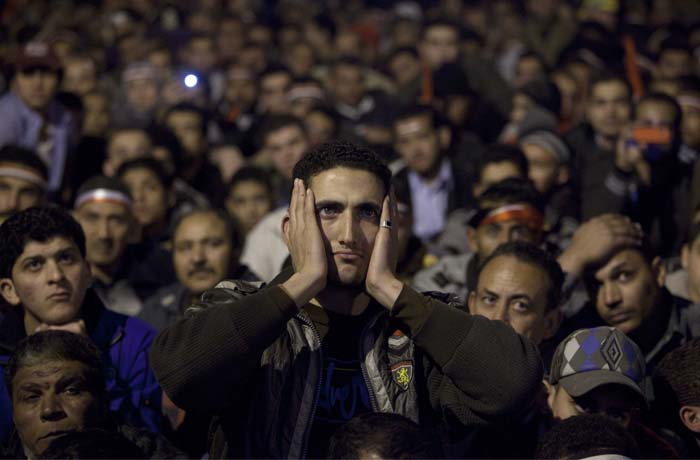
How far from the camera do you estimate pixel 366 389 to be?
12.9ft

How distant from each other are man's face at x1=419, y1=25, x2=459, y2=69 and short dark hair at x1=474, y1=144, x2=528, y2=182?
4.74m

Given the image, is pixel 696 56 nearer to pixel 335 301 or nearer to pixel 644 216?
pixel 644 216

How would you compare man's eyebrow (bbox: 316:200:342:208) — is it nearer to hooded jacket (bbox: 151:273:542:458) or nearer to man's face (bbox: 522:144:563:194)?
hooded jacket (bbox: 151:273:542:458)

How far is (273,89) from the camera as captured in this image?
13289 mm

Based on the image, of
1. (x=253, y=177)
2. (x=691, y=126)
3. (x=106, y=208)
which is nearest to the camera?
(x=106, y=208)

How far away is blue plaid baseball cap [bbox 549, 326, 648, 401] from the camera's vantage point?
4.75 meters

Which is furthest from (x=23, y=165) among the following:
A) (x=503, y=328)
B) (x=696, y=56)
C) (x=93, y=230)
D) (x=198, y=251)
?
(x=696, y=56)

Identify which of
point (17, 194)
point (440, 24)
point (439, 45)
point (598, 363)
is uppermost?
point (440, 24)

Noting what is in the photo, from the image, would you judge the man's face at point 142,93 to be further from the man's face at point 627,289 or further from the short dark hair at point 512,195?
the man's face at point 627,289

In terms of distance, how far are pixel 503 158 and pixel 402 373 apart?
478 cm

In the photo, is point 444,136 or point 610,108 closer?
point 610,108

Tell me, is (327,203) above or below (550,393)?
above

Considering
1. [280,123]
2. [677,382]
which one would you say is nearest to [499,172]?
[280,123]

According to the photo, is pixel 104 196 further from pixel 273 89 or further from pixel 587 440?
pixel 273 89
